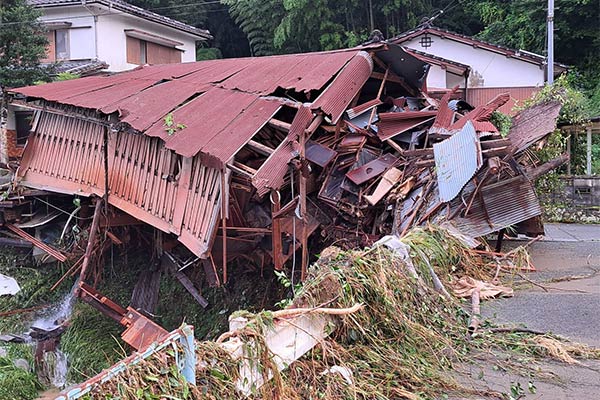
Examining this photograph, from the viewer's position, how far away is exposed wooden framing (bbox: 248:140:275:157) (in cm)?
730

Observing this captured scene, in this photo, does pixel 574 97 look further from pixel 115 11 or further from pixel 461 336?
pixel 115 11

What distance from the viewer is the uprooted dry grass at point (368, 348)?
284 centimetres

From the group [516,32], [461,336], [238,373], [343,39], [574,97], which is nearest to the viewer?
[238,373]

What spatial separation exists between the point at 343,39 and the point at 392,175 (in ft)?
73.8

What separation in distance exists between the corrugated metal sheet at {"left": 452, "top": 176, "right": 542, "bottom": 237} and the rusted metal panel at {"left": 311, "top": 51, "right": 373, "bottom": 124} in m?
2.38

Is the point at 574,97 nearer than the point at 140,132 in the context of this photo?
No

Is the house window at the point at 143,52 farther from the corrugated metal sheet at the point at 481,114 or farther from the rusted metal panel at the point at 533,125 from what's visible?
the corrugated metal sheet at the point at 481,114

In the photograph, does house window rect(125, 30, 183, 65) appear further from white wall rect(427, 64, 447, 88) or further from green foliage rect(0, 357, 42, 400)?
green foliage rect(0, 357, 42, 400)

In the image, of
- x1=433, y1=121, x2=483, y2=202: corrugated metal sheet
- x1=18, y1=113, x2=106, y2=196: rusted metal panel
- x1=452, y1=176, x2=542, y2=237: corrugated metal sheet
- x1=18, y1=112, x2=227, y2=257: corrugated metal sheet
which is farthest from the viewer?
x1=18, y1=113, x2=106, y2=196: rusted metal panel

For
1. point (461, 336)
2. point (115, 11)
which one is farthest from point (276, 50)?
point (461, 336)

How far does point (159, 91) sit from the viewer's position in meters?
10.0

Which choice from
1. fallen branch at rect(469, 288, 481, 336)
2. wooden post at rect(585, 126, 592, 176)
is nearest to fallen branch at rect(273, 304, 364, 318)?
fallen branch at rect(469, 288, 481, 336)

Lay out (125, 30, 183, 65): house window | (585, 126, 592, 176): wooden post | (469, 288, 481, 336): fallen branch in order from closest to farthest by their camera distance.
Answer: (469, 288, 481, 336): fallen branch → (585, 126, 592, 176): wooden post → (125, 30, 183, 65): house window

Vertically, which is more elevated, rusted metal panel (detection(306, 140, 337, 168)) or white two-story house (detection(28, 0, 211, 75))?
white two-story house (detection(28, 0, 211, 75))
